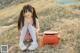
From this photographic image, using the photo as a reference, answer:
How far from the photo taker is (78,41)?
15.3ft

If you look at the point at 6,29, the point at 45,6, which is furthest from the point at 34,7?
the point at 6,29

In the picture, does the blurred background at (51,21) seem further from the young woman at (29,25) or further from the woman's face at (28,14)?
the woman's face at (28,14)

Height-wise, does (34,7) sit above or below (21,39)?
above

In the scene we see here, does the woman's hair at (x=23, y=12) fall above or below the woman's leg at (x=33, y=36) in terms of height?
above

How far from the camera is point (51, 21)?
4.77 meters

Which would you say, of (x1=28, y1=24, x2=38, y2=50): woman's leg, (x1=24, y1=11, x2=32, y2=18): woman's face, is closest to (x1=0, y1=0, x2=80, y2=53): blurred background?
(x1=28, y1=24, x2=38, y2=50): woman's leg

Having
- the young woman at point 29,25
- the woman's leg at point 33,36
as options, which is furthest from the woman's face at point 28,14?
the woman's leg at point 33,36

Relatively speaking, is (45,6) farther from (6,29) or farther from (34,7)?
(6,29)

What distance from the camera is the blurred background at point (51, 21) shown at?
4676 mm

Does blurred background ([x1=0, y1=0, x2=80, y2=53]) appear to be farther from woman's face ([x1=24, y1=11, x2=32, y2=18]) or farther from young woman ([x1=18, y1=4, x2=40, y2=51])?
woman's face ([x1=24, y1=11, x2=32, y2=18])

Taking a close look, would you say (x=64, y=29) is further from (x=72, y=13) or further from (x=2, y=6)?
(x=2, y=6)

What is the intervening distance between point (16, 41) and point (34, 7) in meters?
0.47

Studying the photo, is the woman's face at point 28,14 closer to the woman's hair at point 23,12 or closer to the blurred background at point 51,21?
the woman's hair at point 23,12

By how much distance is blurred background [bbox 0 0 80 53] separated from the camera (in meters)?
4.68
